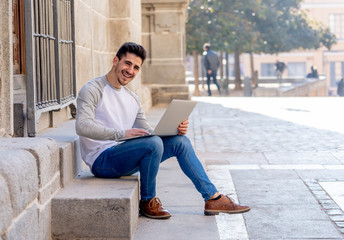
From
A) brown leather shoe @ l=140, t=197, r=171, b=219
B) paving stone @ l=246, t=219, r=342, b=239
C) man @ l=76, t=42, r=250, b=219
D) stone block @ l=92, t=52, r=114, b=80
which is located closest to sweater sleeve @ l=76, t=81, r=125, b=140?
man @ l=76, t=42, r=250, b=219

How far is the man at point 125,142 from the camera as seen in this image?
455 centimetres

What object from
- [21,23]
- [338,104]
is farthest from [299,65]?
[21,23]

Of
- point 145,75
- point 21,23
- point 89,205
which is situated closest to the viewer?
point 89,205

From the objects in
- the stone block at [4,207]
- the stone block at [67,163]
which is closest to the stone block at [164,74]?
the stone block at [67,163]

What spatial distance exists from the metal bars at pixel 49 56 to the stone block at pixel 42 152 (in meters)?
0.68

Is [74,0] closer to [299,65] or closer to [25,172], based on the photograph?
[25,172]

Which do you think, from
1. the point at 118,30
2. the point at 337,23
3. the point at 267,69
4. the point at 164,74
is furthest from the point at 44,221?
the point at 337,23

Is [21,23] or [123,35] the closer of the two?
[21,23]

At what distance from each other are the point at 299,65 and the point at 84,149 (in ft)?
206

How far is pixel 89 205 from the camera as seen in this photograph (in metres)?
4.14

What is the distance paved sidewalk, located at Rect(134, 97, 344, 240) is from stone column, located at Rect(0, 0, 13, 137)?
1088 mm

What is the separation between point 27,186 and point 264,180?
3.59 m

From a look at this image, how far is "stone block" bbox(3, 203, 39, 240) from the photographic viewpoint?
3053mm

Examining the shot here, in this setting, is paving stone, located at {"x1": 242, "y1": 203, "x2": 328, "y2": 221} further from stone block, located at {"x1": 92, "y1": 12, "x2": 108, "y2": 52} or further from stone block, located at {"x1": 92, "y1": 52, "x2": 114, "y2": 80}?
stone block, located at {"x1": 92, "y1": 12, "x2": 108, "y2": 52}
